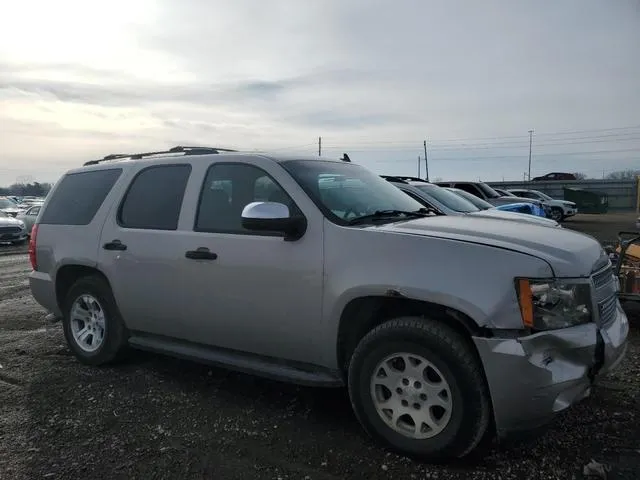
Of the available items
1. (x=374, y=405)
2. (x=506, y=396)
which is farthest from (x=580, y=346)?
(x=374, y=405)

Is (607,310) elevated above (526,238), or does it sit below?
below

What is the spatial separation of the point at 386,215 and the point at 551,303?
1.35 m

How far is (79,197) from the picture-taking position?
521cm

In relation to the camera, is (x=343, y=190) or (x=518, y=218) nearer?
(x=343, y=190)

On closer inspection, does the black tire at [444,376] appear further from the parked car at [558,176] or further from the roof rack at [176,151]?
the parked car at [558,176]

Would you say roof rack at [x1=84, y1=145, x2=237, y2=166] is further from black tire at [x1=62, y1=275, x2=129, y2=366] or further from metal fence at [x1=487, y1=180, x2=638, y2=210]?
metal fence at [x1=487, y1=180, x2=638, y2=210]

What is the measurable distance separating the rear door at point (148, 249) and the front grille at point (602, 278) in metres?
2.85

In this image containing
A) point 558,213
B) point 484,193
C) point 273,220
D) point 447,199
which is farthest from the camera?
point 558,213

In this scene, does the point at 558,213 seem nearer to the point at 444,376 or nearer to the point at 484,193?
the point at 484,193

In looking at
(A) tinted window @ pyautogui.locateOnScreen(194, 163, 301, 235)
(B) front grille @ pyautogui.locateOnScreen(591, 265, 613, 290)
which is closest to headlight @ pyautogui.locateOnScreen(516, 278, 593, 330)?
(B) front grille @ pyautogui.locateOnScreen(591, 265, 613, 290)

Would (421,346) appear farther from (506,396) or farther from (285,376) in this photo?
(285,376)

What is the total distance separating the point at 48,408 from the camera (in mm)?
4098

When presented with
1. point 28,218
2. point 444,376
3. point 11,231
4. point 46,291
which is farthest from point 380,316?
point 28,218

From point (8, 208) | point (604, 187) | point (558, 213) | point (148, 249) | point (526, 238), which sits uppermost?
point (604, 187)
